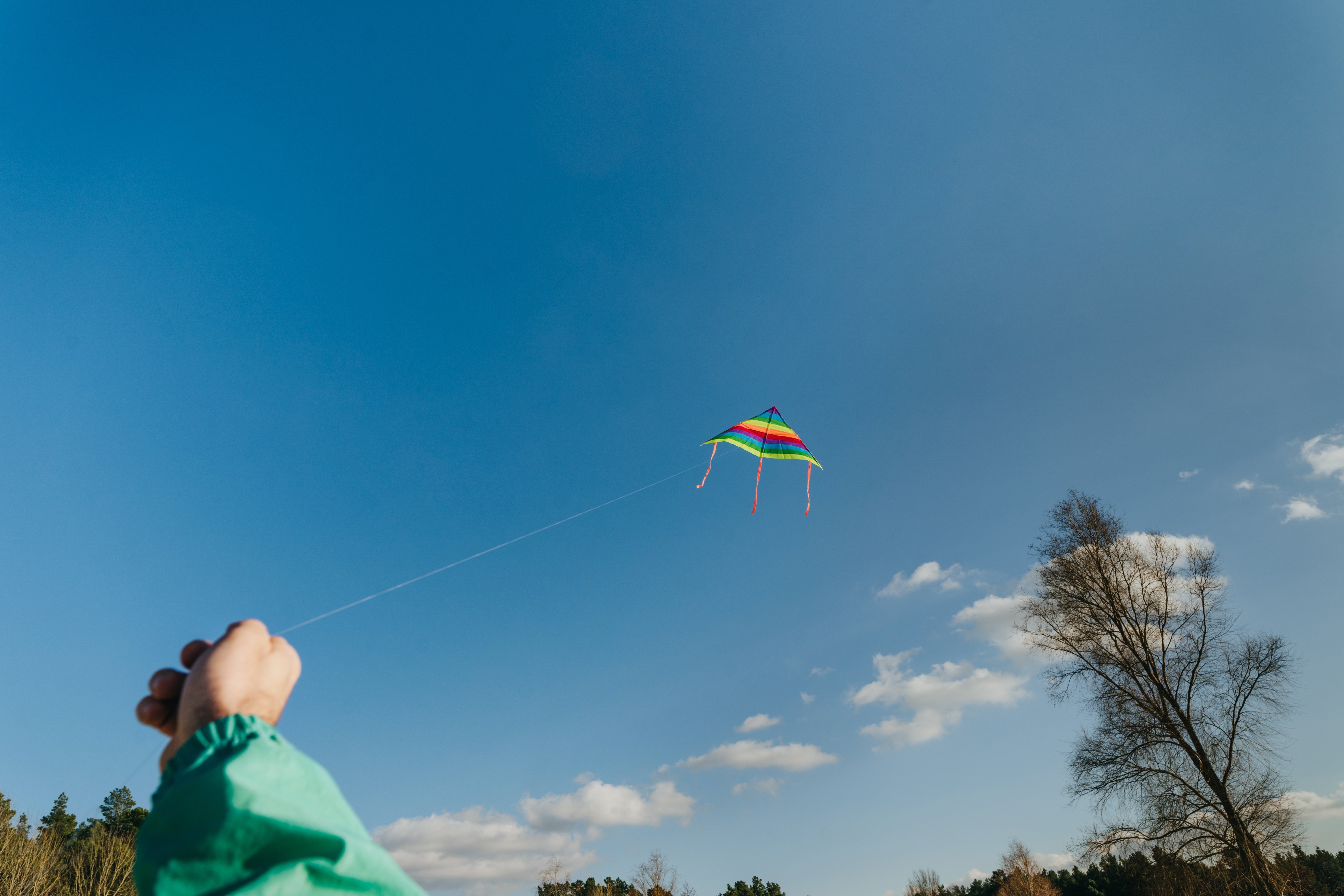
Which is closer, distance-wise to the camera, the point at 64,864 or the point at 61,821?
the point at 64,864

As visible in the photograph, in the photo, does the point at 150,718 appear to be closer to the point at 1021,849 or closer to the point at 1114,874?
the point at 1114,874

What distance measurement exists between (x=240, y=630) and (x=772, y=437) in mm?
12057

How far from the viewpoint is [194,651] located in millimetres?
1015

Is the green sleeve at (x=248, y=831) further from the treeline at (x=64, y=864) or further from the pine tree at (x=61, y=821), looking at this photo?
the pine tree at (x=61, y=821)

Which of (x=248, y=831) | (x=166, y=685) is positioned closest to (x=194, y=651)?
(x=166, y=685)

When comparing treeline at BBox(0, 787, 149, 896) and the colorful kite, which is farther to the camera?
treeline at BBox(0, 787, 149, 896)

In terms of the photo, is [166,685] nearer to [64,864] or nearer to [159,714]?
[159,714]

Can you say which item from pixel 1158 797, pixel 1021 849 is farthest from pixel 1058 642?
pixel 1021 849

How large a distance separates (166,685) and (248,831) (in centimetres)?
31

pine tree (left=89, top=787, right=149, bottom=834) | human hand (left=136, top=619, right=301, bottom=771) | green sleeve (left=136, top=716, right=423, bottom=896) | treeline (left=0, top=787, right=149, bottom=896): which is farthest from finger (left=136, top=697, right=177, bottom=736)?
pine tree (left=89, top=787, right=149, bottom=834)

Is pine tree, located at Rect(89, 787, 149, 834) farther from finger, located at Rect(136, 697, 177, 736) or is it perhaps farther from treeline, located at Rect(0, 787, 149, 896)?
finger, located at Rect(136, 697, 177, 736)

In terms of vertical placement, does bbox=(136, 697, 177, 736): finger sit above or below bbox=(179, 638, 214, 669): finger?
below

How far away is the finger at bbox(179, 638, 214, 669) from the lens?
3.30 feet

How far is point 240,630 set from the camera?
997 millimetres
